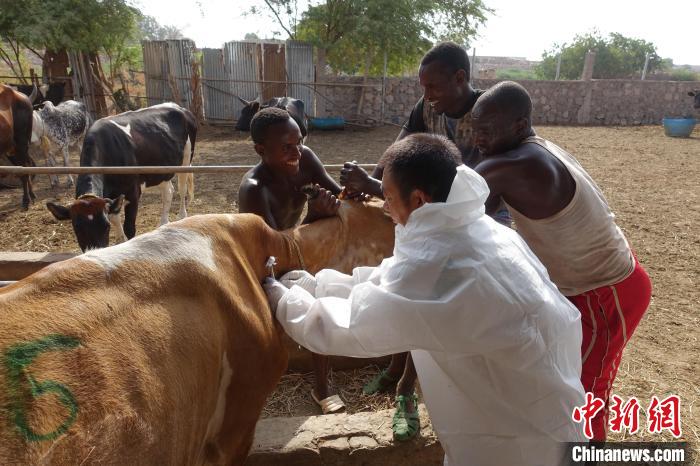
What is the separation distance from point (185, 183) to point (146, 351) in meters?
6.36

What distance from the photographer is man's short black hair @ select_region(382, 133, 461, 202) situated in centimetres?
146

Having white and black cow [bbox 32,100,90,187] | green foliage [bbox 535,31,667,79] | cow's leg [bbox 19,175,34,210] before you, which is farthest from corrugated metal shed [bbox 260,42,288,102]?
green foliage [bbox 535,31,667,79]

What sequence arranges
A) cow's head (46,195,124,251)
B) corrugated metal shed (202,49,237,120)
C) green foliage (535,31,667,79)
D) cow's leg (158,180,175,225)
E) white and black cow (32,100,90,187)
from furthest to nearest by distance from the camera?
green foliage (535,31,667,79), corrugated metal shed (202,49,237,120), white and black cow (32,100,90,187), cow's leg (158,180,175,225), cow's head (46,195,124,251)

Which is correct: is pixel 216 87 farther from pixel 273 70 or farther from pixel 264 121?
pixel 264 121

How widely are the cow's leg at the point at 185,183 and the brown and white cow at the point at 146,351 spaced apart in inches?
222

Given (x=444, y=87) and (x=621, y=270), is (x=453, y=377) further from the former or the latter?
(x=444, y=87)

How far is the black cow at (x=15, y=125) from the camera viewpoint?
870cm

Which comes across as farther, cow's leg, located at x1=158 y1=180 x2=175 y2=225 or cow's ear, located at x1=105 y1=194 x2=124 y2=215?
cow's leg, located at x1=158 y1=180 x2=175 y2=225

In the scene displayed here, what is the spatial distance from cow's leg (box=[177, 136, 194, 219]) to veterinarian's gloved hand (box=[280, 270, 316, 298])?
5.46 m

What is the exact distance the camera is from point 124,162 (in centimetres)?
611

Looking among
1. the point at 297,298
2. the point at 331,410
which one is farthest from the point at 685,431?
the point at 297,298

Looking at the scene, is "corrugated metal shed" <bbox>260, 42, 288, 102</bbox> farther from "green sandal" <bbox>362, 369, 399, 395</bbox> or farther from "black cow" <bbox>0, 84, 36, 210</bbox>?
"green sandal" <bbox>362, 369, 399, 395</bbox>

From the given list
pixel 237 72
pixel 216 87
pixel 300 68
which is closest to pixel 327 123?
pixel 300 68

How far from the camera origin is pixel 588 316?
2.30 meters
